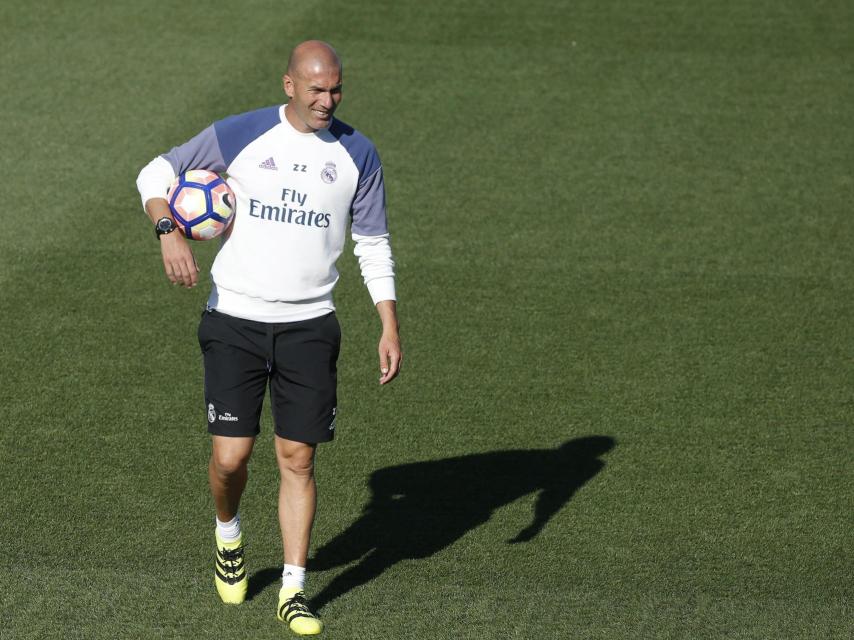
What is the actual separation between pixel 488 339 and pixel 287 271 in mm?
3607

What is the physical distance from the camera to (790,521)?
7.13 meters

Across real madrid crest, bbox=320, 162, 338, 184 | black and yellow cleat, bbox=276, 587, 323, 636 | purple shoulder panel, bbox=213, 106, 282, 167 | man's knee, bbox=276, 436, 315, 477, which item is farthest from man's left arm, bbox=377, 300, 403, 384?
black and yellow cleat, bbox=276, 587, 323, 636

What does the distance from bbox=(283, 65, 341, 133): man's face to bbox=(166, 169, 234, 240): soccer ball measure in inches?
18.6

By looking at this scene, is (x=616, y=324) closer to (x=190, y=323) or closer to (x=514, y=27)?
(x=190, y=323)

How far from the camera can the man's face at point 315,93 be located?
5594mm

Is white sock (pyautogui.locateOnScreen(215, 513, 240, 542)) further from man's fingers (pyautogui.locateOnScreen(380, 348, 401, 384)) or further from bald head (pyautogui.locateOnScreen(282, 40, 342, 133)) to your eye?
bald head (pyautogui.locateOnScreen(282, 40, 342, 133))

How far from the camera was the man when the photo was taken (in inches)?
226

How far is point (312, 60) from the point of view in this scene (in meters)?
5.59

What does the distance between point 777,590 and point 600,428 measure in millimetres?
1874

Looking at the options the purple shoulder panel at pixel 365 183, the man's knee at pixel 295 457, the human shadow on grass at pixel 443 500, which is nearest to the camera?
the purple shoulder panel at pixel 365 183

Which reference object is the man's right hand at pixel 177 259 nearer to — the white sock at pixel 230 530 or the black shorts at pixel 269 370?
the black shorts at pixel 269 370

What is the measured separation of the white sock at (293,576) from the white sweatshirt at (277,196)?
115cm

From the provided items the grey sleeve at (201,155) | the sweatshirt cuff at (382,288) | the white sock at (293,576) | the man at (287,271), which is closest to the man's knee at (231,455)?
the man at (287,271)

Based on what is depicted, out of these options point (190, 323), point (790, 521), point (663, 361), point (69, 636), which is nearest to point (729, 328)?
point (663, 361)
